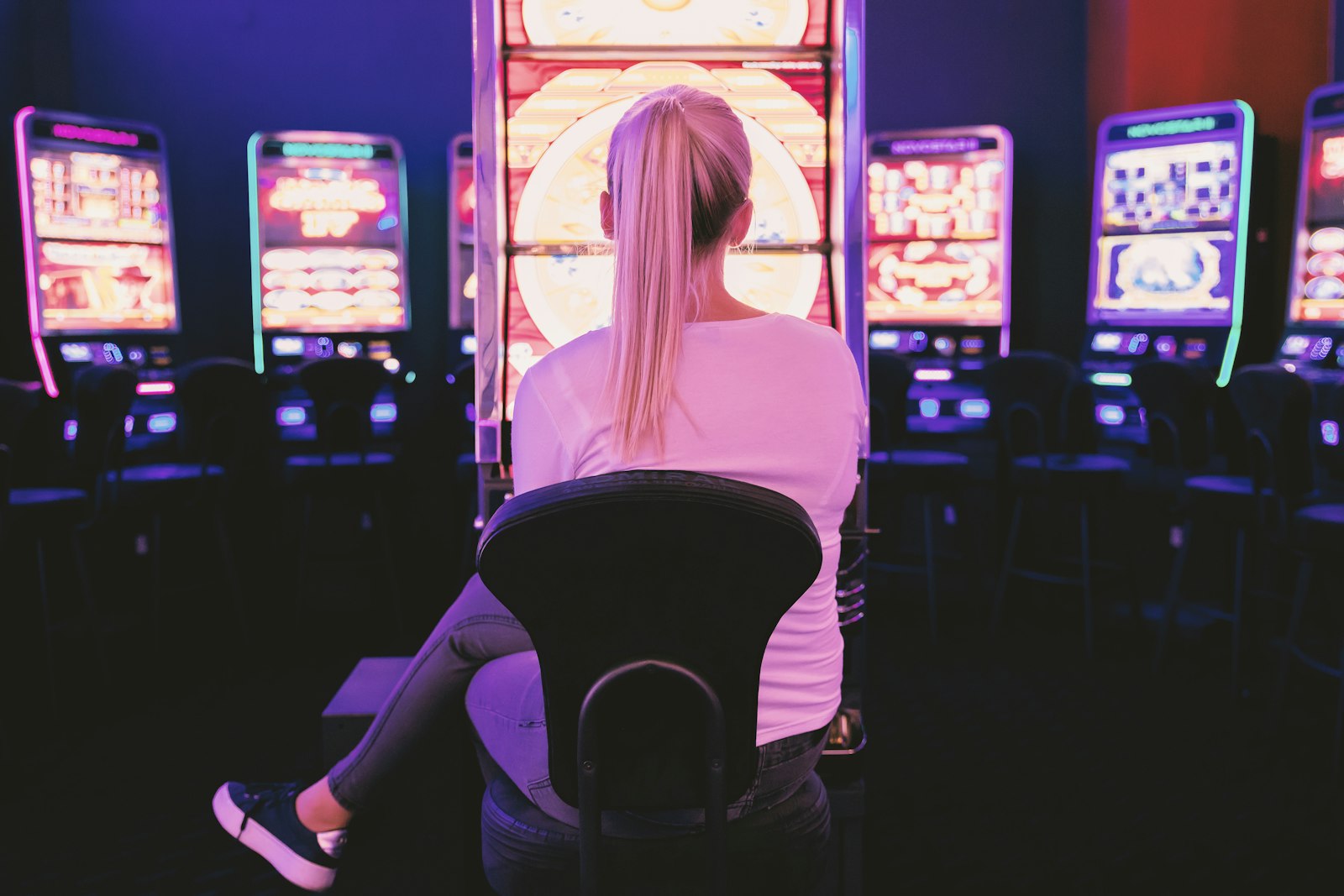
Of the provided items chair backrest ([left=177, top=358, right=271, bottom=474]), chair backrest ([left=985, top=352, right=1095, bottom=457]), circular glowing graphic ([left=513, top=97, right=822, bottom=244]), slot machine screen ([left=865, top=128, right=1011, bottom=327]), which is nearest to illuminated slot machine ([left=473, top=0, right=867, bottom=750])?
circular glowing graphic ([left=513, top=97, right=822, bottom=244])

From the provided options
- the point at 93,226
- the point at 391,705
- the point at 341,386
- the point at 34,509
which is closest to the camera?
the point at 391,705

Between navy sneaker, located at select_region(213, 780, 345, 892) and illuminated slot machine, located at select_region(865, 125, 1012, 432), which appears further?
illuminated slot machine, located at select_region(865, 125, 1012, 432)

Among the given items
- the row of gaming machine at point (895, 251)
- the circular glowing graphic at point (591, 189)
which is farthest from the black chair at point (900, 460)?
the circular glowing graphic at point (591, 189)

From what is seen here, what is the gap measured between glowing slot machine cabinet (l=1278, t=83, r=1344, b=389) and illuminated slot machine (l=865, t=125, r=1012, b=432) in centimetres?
102

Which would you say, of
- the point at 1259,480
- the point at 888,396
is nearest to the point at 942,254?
the point at 888,396

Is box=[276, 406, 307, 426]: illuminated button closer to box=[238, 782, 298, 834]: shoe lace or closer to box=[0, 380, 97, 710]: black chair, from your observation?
box=[0, 380, 97, 710]: black chair

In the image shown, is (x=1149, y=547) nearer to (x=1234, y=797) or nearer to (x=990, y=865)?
(x=1234, y=797)

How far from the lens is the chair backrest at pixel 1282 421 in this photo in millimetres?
2770

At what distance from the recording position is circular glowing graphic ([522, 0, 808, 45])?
75.4 inches

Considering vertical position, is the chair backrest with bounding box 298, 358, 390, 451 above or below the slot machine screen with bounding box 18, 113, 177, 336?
below

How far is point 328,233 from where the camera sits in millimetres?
4602

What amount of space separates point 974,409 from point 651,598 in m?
3.56

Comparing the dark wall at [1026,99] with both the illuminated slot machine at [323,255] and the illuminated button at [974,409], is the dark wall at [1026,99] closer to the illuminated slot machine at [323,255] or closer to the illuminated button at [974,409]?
the illuminated button at [974,409]

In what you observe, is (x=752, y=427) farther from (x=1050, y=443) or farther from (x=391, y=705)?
(x=1050, y=443)
